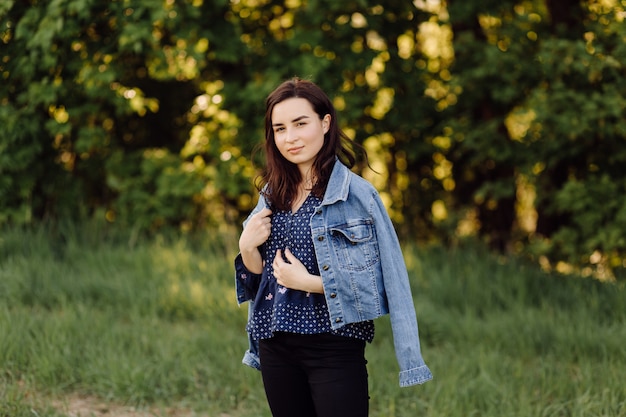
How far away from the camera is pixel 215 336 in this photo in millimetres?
4836

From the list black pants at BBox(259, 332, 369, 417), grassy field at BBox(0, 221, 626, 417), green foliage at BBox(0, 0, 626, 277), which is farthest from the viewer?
green foliage at BBox(0, 0, 626, 277)

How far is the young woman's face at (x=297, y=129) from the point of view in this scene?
2.77 meters

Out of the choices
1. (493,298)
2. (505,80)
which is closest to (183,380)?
(493,298)

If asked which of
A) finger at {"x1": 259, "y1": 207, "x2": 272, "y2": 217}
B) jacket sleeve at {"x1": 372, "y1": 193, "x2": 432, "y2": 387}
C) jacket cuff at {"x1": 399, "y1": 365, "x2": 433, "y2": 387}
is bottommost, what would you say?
jacket cuff at {"x1": 399, "y1": 365, "x2": 433, "y2": 387}

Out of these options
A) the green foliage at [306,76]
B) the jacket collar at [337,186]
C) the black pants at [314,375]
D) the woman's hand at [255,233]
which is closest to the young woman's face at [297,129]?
the jacket collar at [337,186]

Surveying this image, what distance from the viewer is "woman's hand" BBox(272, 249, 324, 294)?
2701 millimetres

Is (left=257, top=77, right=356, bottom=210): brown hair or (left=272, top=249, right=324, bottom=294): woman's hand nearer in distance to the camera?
(left=272, top=249, right=324, bottom=294): woman's hand

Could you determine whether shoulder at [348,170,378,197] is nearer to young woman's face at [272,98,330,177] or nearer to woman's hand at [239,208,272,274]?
young woman's face at [272,98,330,177]

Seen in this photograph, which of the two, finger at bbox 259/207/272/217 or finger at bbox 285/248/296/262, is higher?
finger at bbox 259/207/272/217

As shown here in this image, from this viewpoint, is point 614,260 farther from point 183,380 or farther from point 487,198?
point 183,380

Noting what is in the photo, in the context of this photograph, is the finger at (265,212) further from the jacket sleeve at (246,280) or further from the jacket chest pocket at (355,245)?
the jacket chest pocket at (355,245)

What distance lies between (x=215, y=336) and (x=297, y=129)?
2420 mm

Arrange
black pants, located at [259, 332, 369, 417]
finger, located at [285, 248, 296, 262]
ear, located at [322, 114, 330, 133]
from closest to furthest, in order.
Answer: black pants, located at [259, 332, 369, 417] < finger, located at [285, 248, 296, 262] < ear, located at [322, 114, 330, 133]

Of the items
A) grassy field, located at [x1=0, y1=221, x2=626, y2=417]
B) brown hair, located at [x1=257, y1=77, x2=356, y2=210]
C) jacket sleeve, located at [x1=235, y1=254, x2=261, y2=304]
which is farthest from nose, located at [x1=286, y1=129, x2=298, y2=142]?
grassy field, located at [x1=0, y1=221, x2=626, y2=417]
